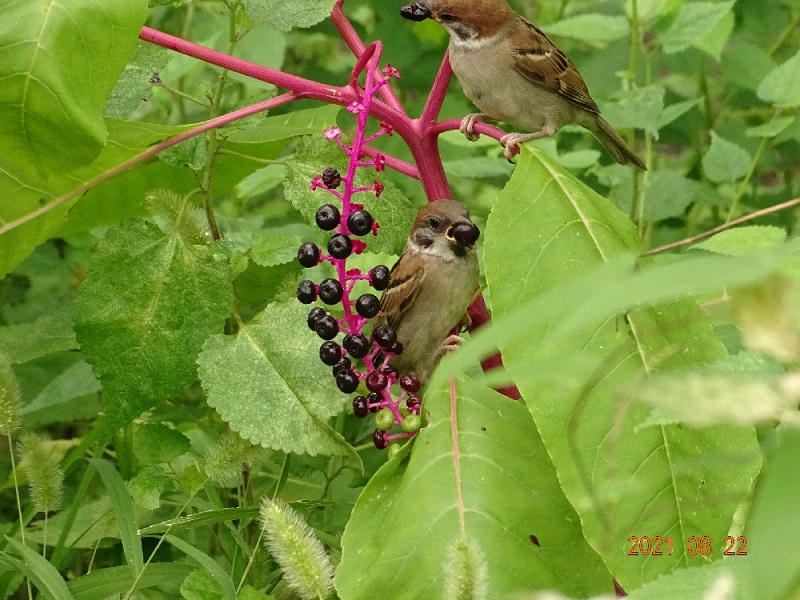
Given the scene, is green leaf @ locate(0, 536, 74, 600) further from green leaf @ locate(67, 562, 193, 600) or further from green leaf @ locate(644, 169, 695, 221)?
green leaf @ locate(644, 169, 695, 221)

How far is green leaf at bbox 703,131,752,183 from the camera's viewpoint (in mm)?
2939

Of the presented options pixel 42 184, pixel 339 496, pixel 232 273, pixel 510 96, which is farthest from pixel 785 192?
pixel 42 184

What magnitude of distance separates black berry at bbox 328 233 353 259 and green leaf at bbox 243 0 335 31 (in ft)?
1.25

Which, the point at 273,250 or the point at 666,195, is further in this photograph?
the point at 666,195

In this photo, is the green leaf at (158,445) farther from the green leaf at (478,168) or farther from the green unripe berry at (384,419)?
the green leaf at (478,168)

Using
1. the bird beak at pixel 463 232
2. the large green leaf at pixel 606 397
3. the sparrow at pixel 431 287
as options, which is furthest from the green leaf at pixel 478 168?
the large green leaf at pixel 606 397

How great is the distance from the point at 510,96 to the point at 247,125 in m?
0.80

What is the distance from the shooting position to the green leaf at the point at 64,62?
4.47 ft

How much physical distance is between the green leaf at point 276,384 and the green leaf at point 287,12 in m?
0.46

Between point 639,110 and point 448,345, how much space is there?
4.14 feet

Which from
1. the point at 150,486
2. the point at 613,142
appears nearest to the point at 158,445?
the point at 150,486

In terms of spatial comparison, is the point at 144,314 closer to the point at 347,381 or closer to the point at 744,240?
→ the point at 347,381

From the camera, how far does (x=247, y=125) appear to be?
175 centimetres

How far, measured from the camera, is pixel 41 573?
5.22ft
